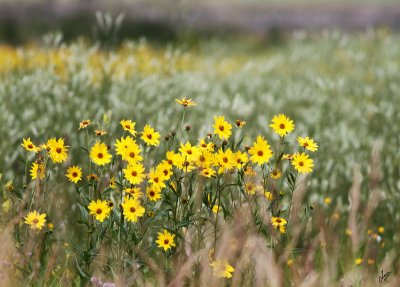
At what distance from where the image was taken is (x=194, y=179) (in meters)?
2.88

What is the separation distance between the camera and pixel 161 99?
19.7 ft

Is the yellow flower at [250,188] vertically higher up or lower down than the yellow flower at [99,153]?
lower down

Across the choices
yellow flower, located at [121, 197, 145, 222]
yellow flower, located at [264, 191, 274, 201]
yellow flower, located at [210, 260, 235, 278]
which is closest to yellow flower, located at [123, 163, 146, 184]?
yellow flower, located at [121, 197, 145, 222]

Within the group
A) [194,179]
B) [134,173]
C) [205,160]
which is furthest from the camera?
[194,179]

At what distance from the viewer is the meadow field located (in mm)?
2645

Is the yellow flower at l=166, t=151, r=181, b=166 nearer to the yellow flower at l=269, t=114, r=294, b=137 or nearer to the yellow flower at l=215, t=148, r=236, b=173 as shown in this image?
the yellow flower at l=215, t=148, r=236, b=173

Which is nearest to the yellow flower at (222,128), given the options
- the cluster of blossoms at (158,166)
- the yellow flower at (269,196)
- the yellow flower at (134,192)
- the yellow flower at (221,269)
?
the cluster of blossoms at (158,166)

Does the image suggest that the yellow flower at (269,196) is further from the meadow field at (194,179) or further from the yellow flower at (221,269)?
the yellow flower at (221,269)

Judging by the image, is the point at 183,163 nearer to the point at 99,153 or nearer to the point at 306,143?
the point at 99,153

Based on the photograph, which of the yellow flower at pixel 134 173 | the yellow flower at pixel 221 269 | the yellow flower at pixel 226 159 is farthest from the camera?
the yellow flower at pixel 226 159

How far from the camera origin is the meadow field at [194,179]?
264 centimetres

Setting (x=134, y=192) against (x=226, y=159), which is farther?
(x=226, y=159)

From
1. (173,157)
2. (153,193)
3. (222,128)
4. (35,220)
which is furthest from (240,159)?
(35,220)

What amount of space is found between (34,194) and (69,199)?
4.83 feet
